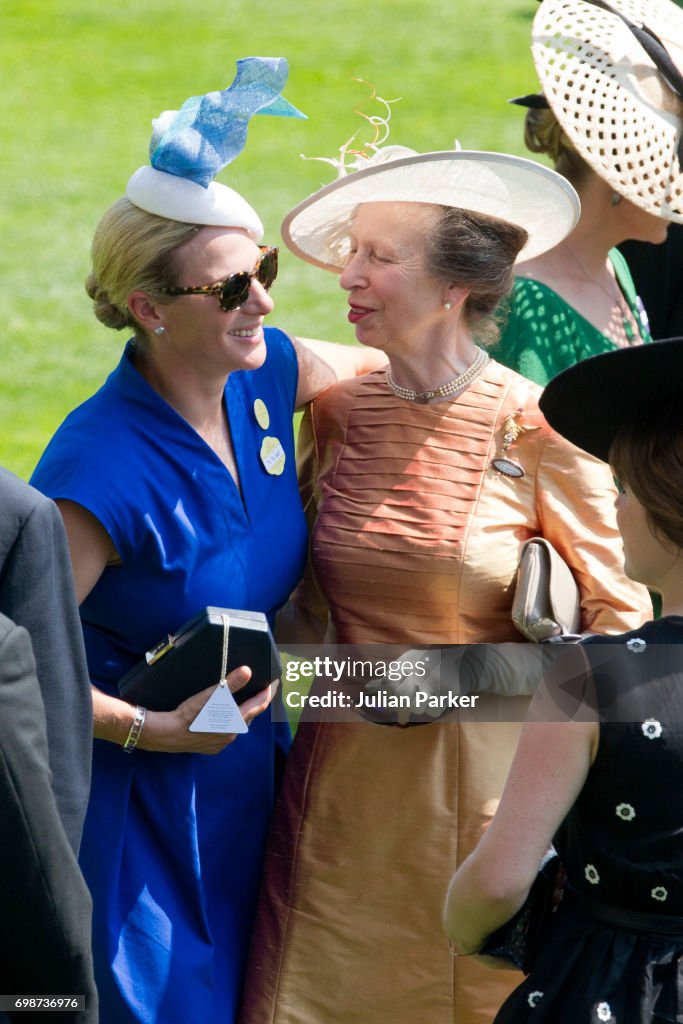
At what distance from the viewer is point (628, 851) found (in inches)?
82.4

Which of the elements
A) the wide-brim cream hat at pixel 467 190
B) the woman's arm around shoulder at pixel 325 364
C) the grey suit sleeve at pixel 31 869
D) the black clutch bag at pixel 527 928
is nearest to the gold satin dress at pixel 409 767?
the woman's arm around shoulder at pixel 325 364

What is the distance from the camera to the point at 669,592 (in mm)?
2127

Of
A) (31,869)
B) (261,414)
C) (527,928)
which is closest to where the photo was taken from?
A: (31,869)

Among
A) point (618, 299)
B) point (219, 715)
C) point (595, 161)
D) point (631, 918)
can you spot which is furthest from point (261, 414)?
point (631, 918)

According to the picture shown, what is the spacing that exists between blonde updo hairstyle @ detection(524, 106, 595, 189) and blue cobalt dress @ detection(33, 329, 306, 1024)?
4.40 feet

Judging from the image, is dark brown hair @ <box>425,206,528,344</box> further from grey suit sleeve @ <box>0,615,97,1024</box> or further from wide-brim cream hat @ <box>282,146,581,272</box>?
grey suit sleeve @ <box>0,615,97,1024</box>

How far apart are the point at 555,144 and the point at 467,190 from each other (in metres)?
0.86

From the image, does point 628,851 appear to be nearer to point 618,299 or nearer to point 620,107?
point 620,107

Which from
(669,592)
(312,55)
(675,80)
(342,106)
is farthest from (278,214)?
(669,592)

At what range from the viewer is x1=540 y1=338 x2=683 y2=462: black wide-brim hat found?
7.02 ft

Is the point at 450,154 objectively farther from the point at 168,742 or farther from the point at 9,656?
the point at 9,656

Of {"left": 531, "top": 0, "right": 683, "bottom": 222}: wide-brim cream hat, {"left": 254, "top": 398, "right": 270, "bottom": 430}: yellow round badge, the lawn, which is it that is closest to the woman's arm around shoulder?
{"left": 254, "top": 398, "right": 270, "bottom": 430}: yellow round badge

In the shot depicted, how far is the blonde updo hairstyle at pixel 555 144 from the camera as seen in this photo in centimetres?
388

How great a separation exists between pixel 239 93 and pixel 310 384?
72 cm
